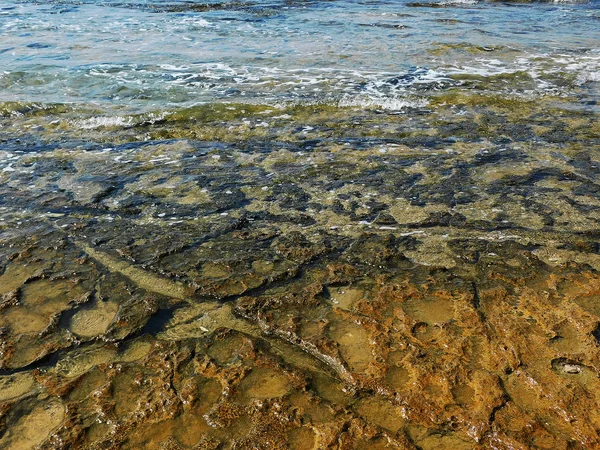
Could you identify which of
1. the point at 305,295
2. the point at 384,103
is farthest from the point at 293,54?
the point at 305,295

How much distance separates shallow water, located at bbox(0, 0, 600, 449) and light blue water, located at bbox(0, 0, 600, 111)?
13 cm

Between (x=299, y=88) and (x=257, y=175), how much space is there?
2963mm

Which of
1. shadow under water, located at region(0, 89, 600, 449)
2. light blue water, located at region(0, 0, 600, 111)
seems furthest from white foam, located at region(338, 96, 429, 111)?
shadow under water, located at region(0, 89, 600, 449)

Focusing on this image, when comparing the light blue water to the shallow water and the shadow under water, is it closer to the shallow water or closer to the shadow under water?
the shallow water

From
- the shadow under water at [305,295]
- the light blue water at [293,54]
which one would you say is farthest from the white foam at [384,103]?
the shadow under water at [305,295]

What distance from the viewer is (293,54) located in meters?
8.97

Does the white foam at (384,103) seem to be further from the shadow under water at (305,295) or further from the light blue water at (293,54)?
the shadow under water at (305,295)

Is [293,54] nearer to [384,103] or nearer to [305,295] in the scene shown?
[384,103]

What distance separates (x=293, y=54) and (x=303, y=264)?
22.0ft

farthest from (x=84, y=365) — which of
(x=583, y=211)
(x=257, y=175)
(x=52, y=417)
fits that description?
(x=583, y=211)

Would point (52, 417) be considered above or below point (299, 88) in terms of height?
above

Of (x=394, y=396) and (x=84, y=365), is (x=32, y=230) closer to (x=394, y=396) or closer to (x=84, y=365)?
(x=84, y=365)

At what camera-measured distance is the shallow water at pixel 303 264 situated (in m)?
2.06

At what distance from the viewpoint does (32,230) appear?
348cm
